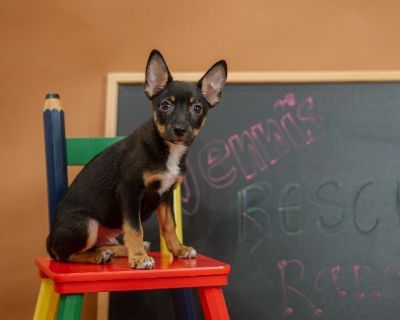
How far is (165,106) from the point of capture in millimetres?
1220

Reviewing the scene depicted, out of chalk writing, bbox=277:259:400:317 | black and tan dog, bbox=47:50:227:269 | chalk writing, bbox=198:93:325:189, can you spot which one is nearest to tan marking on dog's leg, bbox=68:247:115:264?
black and tan dog, bbox=47:50:227:269

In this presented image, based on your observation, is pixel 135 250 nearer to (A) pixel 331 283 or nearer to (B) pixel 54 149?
(B) pixel 54 149

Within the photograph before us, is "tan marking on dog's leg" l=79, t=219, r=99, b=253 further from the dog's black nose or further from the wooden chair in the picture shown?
the dog's black nose

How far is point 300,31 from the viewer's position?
1.73 meters

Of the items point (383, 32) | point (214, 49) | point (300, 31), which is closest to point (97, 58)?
point (214, 49)

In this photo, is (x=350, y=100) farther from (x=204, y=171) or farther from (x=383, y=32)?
(x=204, y=171)

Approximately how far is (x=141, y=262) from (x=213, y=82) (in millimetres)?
464

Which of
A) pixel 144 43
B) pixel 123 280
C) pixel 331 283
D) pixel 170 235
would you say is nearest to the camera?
pixel 123 280

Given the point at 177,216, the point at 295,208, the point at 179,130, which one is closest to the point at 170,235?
the point at 177,216

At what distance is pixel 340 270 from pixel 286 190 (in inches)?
11.4

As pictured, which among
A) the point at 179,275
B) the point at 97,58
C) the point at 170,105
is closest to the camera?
the point at 179,275

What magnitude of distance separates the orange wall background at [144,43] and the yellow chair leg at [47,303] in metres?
0.49

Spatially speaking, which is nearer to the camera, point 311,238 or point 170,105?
point 170,105

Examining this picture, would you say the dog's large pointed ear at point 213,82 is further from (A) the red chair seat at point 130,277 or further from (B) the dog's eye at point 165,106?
(A) the red chair seat at point 130,277
